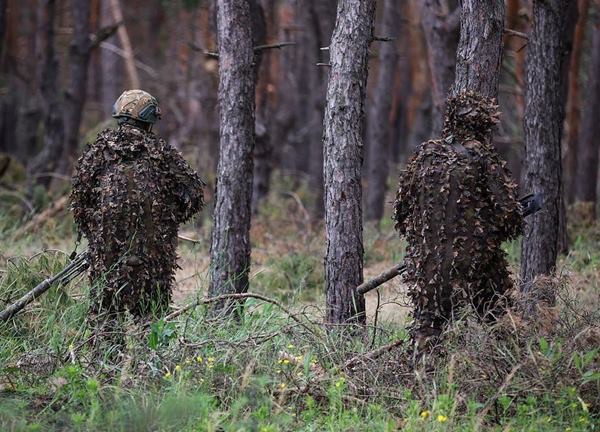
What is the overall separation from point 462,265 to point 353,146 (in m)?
1.85

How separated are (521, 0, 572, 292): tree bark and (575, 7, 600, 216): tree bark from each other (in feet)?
20.0

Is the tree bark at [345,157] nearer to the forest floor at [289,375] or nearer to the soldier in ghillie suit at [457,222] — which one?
the forest floor at [289,375]

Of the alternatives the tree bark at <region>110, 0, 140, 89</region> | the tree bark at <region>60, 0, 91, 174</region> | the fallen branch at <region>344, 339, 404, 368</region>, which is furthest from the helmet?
→ the tree bark at <region>110, 0, 140, 89</region>

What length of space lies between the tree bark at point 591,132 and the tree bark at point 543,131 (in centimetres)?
609

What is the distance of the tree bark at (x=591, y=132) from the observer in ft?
50.5

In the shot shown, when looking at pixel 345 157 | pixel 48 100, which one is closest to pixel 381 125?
pixel 48 100

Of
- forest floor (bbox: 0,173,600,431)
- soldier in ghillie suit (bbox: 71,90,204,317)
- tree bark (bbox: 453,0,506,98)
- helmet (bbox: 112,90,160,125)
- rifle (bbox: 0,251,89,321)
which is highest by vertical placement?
tree bark (bbox: 453,0,506,98)

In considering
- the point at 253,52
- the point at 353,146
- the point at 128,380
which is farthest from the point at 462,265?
the point at 253,52

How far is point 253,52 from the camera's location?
359 inches

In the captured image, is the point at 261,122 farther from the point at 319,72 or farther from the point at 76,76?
the point at 319,72

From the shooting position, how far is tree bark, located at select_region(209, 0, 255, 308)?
8.88m

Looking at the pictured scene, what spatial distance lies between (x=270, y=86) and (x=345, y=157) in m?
14.5

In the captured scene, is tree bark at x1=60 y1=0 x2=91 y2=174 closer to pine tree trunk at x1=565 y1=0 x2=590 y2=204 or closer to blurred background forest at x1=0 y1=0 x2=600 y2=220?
blurred background forest at x1=0 y1=0 x2=600 y2=220

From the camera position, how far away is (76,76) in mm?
16797
